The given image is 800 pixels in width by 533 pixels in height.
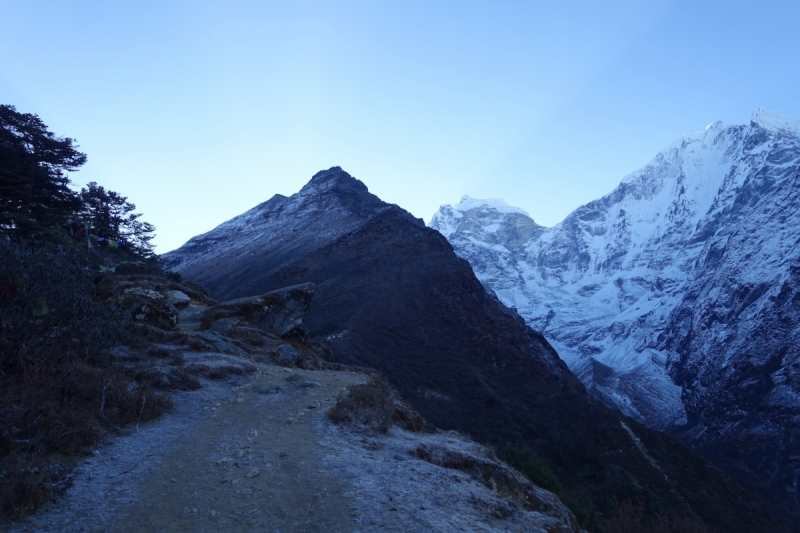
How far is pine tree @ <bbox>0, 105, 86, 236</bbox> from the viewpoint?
25328mm

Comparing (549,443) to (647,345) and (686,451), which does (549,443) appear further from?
(647,345)

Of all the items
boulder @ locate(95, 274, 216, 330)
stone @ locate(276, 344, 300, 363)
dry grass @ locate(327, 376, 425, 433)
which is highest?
boulder @ locate(95, 274, 216, 330)

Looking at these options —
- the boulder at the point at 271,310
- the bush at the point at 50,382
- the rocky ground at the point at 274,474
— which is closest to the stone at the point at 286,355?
the boulder at the point at 271,310

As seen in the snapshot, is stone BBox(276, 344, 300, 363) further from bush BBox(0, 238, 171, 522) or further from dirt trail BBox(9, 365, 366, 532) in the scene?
dirt trail BBox(9, 365, 366, 532)

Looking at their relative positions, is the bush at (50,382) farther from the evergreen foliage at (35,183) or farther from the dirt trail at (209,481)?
the evergreen foliage at (35,183)

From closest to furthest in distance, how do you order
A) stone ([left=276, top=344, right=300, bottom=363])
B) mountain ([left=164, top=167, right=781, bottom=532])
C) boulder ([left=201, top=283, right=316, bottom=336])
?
stone ([left=276, top=344, right=300, bottom=363]), boulder ([left=201, top=283, right=316, bottom=336]), mountain ([left=164, top=167, right=781, bottom=532])

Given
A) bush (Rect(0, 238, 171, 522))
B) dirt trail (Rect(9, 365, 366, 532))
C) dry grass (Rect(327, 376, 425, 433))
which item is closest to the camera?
dirt trail (Rect(9, 365, 366, 532))

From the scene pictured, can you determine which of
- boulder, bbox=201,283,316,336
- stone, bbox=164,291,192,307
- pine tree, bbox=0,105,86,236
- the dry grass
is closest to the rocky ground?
the dry grass

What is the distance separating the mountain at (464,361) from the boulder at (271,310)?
11871mm

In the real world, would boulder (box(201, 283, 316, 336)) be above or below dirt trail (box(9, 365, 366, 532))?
above

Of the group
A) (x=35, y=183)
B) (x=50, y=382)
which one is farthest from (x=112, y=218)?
(x=50, y=382)

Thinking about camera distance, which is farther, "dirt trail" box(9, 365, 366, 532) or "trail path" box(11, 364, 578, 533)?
"trail path" box(11, 364, 578, 533)

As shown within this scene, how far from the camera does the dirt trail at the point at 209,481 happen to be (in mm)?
6793

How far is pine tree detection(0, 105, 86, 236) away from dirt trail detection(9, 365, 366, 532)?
757 inches
